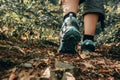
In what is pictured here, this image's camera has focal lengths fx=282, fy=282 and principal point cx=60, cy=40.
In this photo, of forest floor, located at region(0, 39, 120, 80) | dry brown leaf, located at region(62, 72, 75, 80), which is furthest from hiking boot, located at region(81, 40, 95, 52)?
dry brown leaf, located at region(62, 72, 75, 80)

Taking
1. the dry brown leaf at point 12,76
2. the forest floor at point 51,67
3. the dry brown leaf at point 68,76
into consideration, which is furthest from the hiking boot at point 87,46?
the dry brown leaf at point 12,76

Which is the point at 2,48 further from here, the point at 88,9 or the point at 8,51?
the point at 88,9

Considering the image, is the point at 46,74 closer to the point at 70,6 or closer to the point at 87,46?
the point at 87,46

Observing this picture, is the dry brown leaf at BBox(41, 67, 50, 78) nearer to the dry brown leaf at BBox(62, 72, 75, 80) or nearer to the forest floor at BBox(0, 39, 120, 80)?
the forest floor at BBox(0, 39, 120, 80)

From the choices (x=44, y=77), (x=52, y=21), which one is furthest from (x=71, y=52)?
(x=52, y=21)

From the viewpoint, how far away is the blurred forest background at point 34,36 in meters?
2.52

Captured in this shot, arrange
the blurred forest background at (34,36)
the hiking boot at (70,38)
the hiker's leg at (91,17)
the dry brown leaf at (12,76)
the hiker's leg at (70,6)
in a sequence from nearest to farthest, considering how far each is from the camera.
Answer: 1. the dry brown leaf at (12,76)
2. the blurred forest background at (34,36)
3. the hiking boot at (70,38)
4. the hiker's leg at (70,6)
5. the hiker's leg at (91,17)

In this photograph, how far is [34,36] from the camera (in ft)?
13.8

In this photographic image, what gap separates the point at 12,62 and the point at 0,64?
0.39 feet

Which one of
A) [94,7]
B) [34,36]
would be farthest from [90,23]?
[34,36]

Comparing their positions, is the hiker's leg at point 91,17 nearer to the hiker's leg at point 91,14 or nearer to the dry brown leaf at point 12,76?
the hiker's leg at point 91,14

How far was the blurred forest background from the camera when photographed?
2521 millimetres

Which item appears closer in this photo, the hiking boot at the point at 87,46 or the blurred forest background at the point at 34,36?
the blurred forest background at the point at 34,36

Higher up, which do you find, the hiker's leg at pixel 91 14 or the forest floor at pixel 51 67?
the hiker's leg at pixel 91 14
